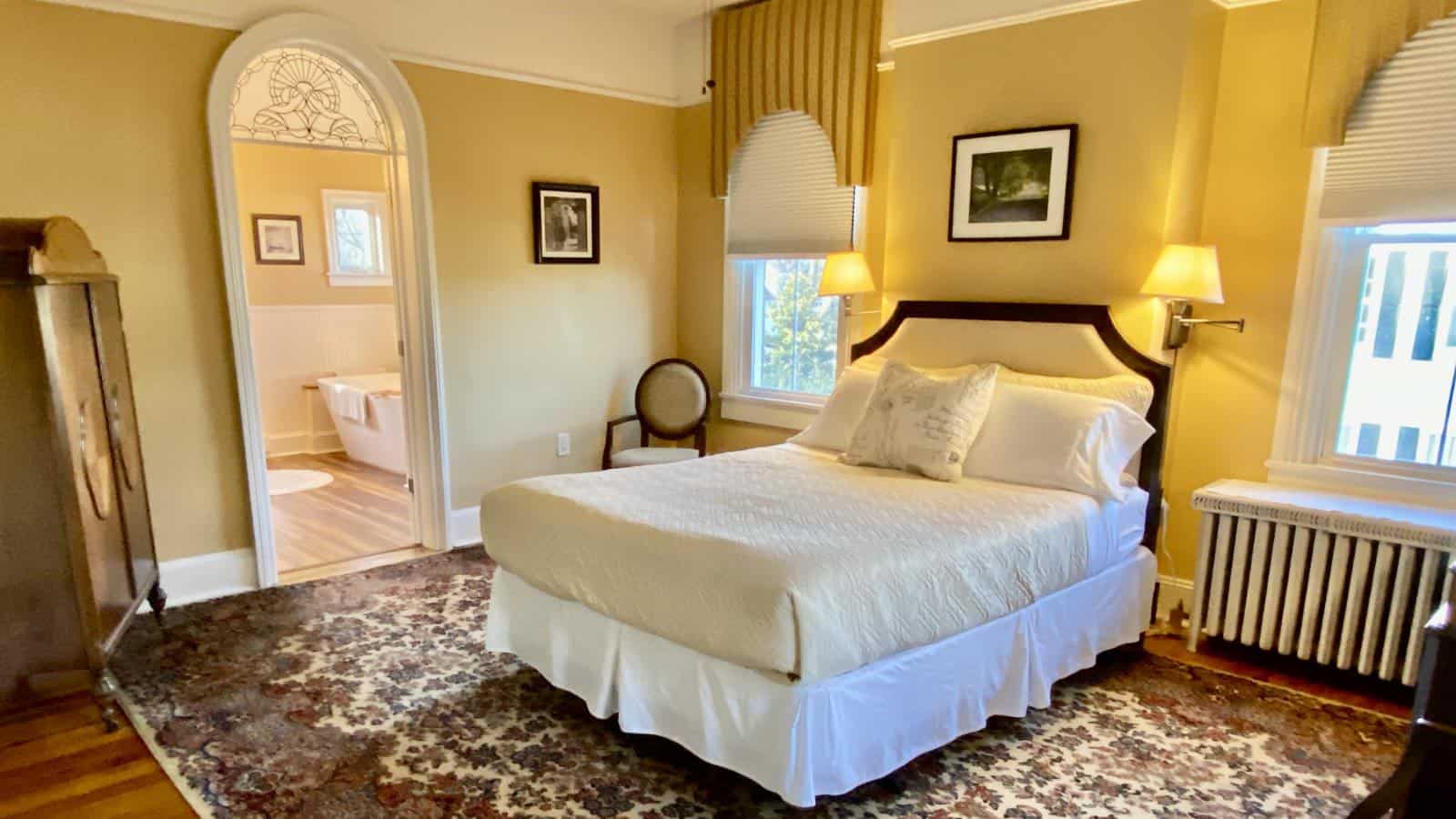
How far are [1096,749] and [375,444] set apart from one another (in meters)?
5.24

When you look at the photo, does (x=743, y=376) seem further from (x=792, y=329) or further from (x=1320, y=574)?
(x=1320, y=574)

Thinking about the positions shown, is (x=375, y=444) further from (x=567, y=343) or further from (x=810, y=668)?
(x=810, y=668)

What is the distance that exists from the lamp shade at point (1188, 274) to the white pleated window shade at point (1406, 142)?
489 mm

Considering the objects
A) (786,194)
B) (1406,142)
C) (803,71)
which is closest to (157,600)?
(786,194)

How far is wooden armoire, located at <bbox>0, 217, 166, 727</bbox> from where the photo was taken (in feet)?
7.93

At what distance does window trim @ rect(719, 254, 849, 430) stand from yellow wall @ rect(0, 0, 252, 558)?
8.36ft

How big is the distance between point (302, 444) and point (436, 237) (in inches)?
133

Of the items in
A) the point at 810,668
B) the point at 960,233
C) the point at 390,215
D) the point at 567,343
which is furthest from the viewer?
the point at 567,343

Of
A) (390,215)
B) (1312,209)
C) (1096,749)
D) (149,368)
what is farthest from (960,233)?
(149,368)

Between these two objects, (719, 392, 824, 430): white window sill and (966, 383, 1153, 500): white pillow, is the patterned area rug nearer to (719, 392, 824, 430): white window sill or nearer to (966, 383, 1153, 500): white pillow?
(966, 383, 1153, 500): white pillow

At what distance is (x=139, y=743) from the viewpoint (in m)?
2.51

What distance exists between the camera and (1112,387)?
10.4 feet

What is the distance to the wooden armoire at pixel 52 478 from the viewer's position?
7.93ft

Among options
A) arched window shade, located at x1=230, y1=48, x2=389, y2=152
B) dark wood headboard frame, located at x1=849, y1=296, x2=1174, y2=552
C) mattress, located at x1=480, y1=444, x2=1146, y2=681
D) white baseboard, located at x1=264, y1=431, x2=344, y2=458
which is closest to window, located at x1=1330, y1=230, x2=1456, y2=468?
dark wood headboard frame, located at x1=849, y1=296, x2=1174, y2=552
